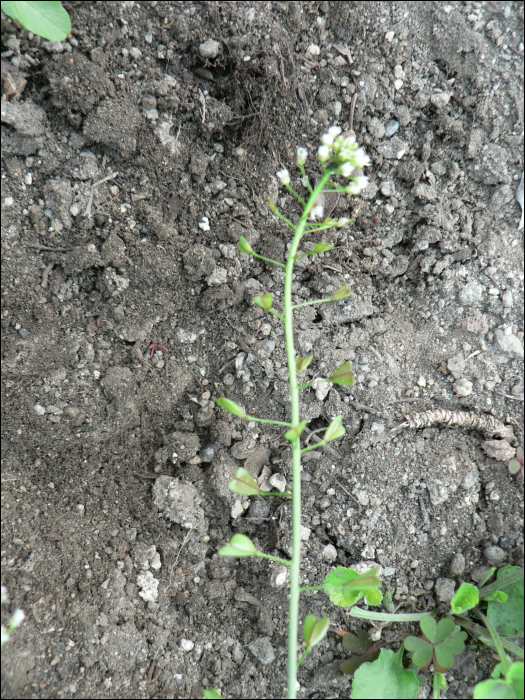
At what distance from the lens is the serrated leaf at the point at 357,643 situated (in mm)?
1579

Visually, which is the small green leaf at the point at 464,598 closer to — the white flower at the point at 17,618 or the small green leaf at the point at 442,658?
the small green leaf at the point at 442,658

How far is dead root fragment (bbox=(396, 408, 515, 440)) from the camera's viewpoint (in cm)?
166

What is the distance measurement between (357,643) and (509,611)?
543 mm

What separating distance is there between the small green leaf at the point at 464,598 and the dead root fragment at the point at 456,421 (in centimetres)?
54

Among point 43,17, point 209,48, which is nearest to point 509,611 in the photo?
point 209,48

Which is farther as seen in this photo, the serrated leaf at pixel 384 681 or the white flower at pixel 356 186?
the serrated leaf at pixel 384 681

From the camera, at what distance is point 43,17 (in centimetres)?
139

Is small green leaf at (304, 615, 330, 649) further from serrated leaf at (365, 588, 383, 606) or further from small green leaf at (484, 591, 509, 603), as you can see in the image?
small green leaf at (484, 591, 509, 603)

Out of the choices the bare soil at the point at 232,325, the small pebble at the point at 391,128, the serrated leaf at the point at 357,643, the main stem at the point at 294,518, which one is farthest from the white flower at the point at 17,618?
the small pebble at the point at 391,128

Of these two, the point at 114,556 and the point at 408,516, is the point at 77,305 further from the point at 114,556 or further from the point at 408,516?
the point at 408,516

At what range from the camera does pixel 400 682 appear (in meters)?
1.52

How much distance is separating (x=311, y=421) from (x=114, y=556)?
2.76 ft

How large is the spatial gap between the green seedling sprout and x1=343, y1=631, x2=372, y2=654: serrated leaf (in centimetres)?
222

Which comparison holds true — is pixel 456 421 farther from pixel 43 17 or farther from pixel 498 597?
pixel 43 17
